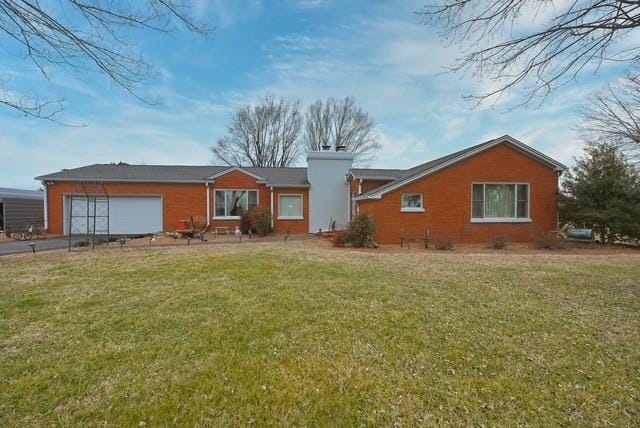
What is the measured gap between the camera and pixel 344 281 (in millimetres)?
6324

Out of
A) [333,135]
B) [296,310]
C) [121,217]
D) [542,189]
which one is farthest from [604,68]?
[333,135]

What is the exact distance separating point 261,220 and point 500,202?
37.6ft

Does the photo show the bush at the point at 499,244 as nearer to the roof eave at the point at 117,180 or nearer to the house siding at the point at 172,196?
the house siding at the point at 172,196

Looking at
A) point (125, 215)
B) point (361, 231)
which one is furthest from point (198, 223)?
point (361, 231)

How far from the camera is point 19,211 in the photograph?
792 inches

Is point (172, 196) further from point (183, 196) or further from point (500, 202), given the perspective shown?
point (500, 202)

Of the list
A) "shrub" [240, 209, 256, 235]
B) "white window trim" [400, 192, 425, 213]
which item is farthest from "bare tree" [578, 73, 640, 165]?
"shrub" [240, 209, 256, 235]

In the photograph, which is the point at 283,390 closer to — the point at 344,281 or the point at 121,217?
the point at 344,281

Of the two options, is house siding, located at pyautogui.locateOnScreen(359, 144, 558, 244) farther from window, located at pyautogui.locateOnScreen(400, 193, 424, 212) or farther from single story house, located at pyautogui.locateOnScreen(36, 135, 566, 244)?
window, located at pyautogui.locateOnScreen(400, 193, 424, 212)

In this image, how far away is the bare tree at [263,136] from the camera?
36062mm

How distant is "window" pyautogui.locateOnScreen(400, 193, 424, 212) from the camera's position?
13532mm

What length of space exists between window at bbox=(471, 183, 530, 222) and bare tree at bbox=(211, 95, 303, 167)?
85.7 ft

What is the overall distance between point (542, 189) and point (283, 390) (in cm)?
1579

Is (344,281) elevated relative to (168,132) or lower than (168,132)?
lower
